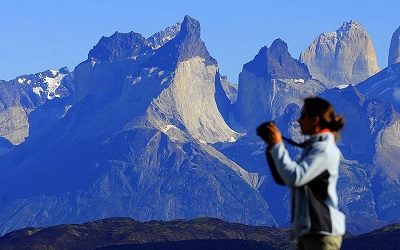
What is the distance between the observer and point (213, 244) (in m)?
190

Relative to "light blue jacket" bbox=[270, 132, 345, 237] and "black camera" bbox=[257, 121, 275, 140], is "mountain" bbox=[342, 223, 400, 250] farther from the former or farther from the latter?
"black camera" bbox=[257, 121, 275, 140]

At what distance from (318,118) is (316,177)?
2.44 ft

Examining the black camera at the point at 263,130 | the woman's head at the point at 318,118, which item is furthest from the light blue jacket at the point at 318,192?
the black camera at the point at 263,130

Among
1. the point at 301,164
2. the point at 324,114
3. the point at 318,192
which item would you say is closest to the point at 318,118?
the point at 324,114

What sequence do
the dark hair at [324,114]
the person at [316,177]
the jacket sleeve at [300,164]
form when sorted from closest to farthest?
1. the jacket sleeve at [300,164]
2. the person at [316,177]
3. the dark hair at [324,114]

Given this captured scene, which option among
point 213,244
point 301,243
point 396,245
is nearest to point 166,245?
point 213,244

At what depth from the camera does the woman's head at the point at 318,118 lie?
14.9m

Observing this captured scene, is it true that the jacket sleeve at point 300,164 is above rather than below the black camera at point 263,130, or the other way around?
below

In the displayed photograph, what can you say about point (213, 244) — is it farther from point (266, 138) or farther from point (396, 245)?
point (266, 138)

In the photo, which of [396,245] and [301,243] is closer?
[301,243]

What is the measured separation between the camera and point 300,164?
14445 mm

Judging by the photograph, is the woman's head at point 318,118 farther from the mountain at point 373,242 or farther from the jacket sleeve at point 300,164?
the mountain at point 373,242

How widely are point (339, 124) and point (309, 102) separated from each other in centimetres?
42

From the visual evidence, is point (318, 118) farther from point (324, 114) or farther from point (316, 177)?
point (316, 177)
